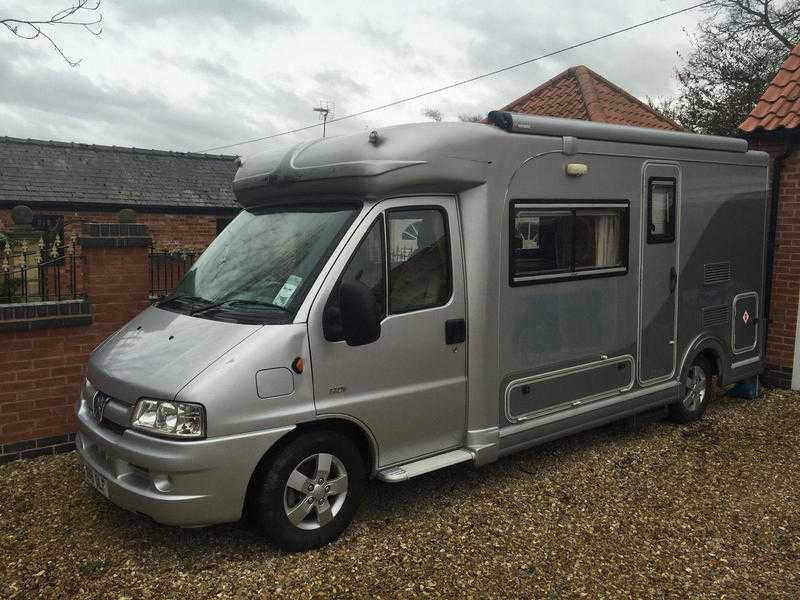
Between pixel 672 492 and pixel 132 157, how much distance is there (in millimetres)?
21924

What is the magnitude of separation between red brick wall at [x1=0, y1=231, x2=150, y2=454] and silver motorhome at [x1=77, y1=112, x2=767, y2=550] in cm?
150

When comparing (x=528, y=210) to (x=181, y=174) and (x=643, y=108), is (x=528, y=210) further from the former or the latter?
(x=181, y=174)

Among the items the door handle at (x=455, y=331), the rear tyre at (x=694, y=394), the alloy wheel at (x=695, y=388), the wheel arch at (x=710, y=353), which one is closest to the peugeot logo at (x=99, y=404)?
the door handle at (x=455, y=331)

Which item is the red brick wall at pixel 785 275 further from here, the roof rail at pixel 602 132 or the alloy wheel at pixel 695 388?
the alloy wheel at pixel 695 388

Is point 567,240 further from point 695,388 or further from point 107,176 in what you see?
point 107,176

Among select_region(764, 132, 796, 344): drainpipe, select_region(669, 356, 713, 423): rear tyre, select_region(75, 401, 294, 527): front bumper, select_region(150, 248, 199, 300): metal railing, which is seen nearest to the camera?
select_region(75, 401, 294, 527): front bumper

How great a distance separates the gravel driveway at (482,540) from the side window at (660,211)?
1978 mm

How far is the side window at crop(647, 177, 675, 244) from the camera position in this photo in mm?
5734

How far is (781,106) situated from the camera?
25.9 ft

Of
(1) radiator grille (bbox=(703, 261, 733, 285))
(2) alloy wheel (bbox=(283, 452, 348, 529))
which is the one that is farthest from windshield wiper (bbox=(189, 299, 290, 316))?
(1) radiator grille (bbox=(703, 261, 733, 285))

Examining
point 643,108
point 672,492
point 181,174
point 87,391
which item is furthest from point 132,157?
point 672,492

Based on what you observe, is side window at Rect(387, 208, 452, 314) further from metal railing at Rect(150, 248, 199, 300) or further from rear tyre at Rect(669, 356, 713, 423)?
metal railing at Rect(150, 248, 199, 300)

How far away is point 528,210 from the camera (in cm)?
484

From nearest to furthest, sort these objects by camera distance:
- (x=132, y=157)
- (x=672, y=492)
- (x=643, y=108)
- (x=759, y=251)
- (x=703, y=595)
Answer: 1. (x=703, y=595)
2. (x=672, y=492)
3. (x=759, y=251)
4. (x=643, y=108)
5. (x=132, y=157)
